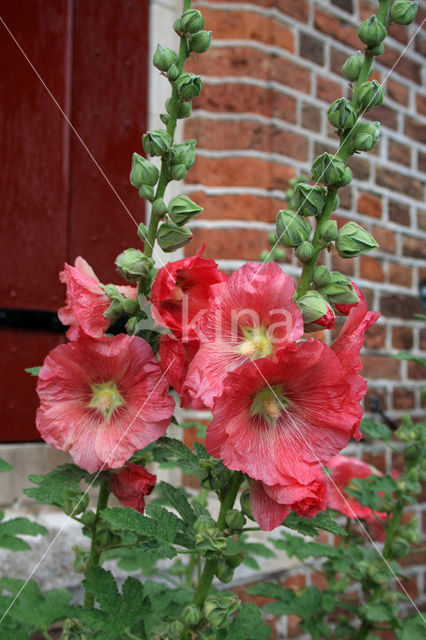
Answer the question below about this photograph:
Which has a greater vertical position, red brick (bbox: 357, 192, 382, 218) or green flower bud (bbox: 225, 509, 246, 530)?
red brick (bbox: 357, 192, 382, 218)

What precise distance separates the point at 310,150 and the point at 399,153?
376 millimetres

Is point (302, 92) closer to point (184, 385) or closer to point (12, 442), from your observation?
point (12, 442)

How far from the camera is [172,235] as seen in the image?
0.58 meters

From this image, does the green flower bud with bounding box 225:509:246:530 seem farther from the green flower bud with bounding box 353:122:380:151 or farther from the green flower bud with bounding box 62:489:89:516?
the green flower bud with bounding box 353:122:380:151

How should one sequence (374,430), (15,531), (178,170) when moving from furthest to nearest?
(374,430), (15,531), (178,170)

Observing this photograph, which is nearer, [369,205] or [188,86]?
[188,86]

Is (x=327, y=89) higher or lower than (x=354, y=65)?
higher

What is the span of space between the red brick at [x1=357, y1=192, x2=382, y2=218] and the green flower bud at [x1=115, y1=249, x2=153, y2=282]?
45.1 inches

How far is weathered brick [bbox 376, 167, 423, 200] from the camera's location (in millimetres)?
1676

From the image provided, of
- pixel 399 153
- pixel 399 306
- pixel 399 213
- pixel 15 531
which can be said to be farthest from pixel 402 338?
pixel 15 531

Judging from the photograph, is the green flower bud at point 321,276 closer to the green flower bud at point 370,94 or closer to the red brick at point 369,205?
the green flower bud at point 370,94

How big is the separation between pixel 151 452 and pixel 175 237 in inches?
9.0

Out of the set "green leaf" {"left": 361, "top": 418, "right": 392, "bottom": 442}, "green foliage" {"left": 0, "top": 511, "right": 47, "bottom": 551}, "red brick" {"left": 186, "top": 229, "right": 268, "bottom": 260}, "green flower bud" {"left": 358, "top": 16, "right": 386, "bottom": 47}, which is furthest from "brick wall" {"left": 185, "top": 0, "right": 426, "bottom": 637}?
"green flower bud" {"left": 358, "top": 16, "right": 386, "bottom": 47}

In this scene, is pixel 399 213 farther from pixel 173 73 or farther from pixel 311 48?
pixel 173 73
